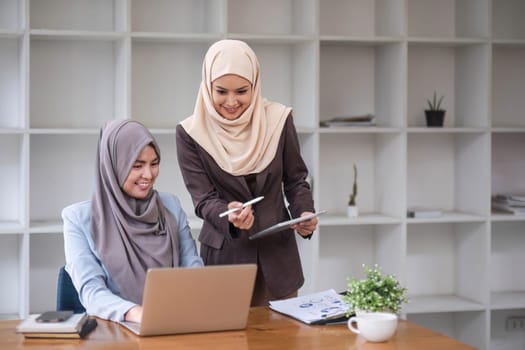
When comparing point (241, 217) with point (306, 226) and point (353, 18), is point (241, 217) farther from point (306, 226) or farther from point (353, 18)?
point (353, 18)

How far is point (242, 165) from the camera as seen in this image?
9.85 feet

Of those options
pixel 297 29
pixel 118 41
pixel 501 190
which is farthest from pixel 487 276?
pixel 118 41

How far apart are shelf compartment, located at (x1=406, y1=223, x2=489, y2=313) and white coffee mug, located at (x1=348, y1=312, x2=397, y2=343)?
94.9 inches

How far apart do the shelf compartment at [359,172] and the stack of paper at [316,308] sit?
189 cm

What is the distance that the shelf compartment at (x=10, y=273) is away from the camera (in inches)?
164

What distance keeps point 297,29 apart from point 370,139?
728 mm

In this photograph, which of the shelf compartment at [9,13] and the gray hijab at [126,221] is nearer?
the gray hijab at [126,221]

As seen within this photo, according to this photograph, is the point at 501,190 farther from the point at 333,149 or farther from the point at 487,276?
the point at 333,149

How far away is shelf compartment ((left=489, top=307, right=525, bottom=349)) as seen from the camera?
15.9 feet

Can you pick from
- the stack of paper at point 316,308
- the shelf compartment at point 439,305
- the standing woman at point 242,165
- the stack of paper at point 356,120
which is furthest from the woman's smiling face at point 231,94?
the shelf compartment at point 439,305

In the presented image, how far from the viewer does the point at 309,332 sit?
2342 mm

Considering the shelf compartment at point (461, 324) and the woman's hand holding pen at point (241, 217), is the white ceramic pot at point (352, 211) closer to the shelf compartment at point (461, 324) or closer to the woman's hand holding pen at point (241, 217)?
the shelf compartment at point (461, 324)

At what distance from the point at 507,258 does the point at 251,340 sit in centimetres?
300

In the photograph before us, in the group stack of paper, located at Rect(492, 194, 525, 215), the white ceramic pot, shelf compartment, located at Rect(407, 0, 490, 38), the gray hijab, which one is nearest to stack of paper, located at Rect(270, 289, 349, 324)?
the gray hijab
